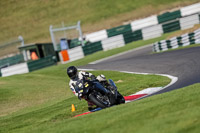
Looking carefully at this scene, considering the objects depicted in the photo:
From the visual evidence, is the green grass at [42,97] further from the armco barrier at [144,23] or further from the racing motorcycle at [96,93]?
the armco barrier at [144,23]

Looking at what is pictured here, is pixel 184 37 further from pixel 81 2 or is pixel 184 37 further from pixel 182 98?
pixel 81 2

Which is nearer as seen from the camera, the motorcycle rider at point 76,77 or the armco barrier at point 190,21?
the motorcycle rider at point 76,77

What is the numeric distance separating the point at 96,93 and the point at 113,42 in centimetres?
2249

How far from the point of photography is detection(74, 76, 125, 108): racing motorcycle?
959cm

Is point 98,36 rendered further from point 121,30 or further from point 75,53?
point 75,53

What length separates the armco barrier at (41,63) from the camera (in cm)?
3069

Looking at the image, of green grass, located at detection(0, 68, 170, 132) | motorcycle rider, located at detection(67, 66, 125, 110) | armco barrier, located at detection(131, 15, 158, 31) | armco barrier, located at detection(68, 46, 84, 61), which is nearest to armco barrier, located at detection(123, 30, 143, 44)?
armco barrier, located at detection(68, 46, 84, 61)

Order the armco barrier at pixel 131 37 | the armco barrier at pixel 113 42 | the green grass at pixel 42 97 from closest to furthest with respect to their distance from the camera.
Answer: the green grass at pixel 42 97 → the armco barrier at pixel 113 42 → the armco barrier at pixel 131 37

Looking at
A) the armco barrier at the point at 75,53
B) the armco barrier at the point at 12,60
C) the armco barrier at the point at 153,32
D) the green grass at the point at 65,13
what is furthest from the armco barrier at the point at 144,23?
the armco barrier at the point at 12,60

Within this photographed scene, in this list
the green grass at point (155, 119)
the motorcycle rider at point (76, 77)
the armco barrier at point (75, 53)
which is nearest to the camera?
the green grass at point (155, 119)

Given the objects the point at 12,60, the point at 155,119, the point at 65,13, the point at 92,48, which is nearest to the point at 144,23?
the point at 92,48

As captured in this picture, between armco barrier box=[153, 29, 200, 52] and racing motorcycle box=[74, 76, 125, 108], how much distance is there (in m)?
13.1

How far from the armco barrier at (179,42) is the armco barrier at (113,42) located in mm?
7866

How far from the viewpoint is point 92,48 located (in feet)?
104
